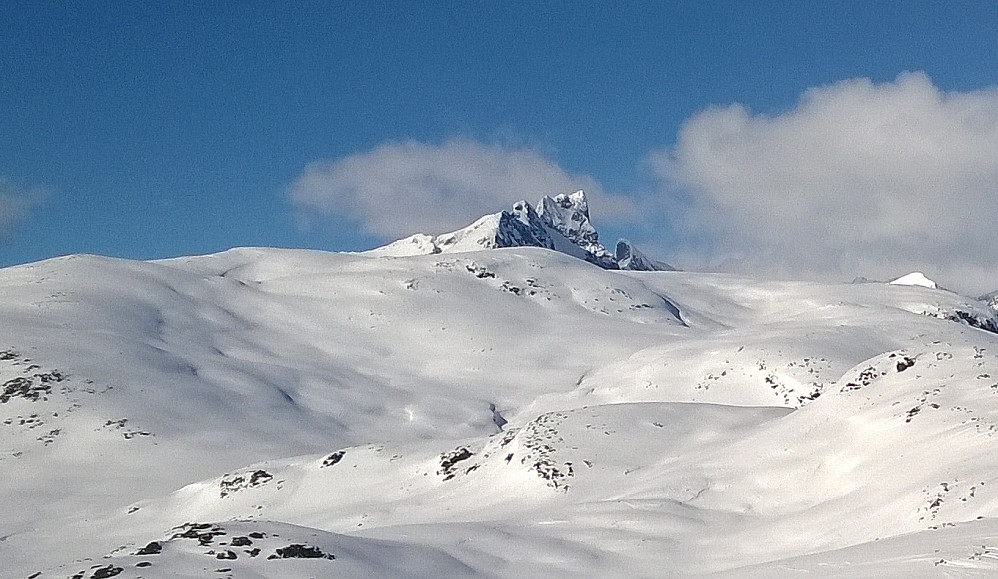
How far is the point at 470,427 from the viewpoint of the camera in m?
42.2

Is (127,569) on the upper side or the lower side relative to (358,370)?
lower

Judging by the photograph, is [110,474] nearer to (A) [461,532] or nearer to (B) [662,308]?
(A) [461,532]

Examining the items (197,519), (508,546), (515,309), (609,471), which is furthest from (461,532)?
(515,309)

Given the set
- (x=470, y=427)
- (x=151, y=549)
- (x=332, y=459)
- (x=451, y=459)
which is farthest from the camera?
(x=470, y=427)

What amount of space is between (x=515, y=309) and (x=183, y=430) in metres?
33.9

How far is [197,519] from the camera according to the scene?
89.8ft

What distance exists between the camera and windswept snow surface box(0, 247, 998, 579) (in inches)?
535

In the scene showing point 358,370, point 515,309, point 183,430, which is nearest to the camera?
point 183,430

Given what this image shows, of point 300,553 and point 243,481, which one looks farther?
point 243,481

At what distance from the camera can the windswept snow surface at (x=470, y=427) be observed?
1360 cm

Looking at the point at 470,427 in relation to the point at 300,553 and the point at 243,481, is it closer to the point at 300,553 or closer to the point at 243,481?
the point at 243,481

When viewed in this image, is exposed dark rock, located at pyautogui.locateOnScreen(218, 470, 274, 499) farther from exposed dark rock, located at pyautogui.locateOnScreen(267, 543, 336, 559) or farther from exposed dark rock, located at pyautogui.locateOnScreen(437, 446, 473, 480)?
exposed dark rock, located at pyautogui.locateOnScreen(267, 543, 336, 559)

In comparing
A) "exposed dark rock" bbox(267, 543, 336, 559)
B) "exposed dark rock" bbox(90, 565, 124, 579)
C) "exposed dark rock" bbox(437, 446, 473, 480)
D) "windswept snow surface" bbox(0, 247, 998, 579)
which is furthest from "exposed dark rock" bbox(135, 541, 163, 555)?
"exposed dark rock" bbox(437, 446, 473, 480)

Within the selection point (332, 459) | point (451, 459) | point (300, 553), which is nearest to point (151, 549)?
point (300, 553)
